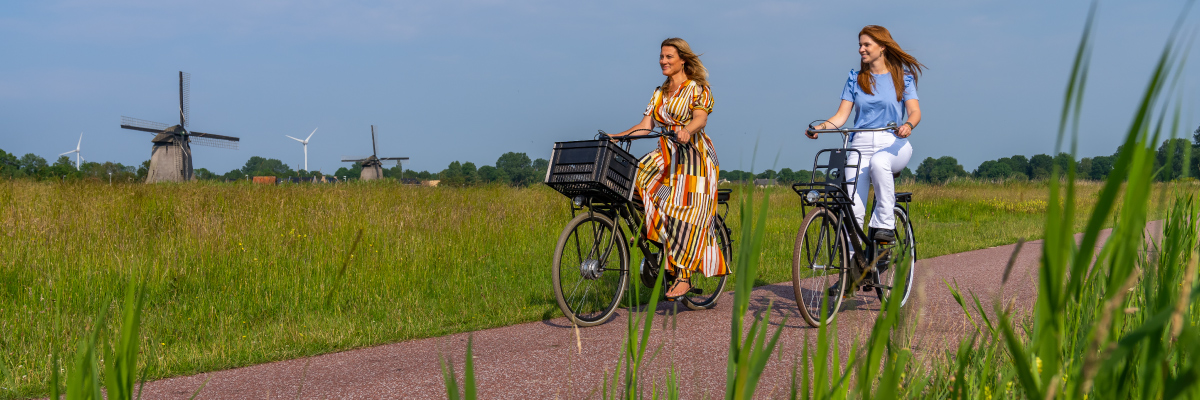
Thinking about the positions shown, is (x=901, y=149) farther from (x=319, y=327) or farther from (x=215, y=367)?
(x=215, y=367)

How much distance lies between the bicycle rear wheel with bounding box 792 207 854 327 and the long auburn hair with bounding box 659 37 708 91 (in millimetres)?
1179

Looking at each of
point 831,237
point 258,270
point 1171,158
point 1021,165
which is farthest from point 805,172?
point 1021,165

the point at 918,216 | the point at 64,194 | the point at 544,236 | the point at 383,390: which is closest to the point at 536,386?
the point at 383,390

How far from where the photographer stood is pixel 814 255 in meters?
4.99

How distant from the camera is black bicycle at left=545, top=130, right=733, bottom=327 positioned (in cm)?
479

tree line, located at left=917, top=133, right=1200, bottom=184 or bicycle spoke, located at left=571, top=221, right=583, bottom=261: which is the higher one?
tree line, located at left=917, top=133, right=1200, bottom=184

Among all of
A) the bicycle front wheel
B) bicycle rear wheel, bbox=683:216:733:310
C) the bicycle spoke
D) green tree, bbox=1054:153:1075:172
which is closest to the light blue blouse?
bicycle rear wheel, bbox=683:216:733:310

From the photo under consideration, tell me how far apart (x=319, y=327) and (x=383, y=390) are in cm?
159

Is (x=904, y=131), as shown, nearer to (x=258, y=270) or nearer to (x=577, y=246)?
(x=577, y=246)

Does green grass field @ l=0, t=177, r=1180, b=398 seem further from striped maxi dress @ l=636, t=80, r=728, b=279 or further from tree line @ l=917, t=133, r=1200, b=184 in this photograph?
striped maxi dress @ l=636, t=80, r=728, b=279

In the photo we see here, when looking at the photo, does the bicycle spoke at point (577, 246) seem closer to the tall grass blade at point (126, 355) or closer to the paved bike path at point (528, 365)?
the paved bike path at point (528, 365)

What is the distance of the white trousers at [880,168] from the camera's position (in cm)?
519

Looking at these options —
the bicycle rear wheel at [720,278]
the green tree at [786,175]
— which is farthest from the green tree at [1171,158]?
the bicycle rear wheel at [720,278]

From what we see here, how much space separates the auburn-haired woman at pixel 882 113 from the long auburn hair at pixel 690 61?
82cm
